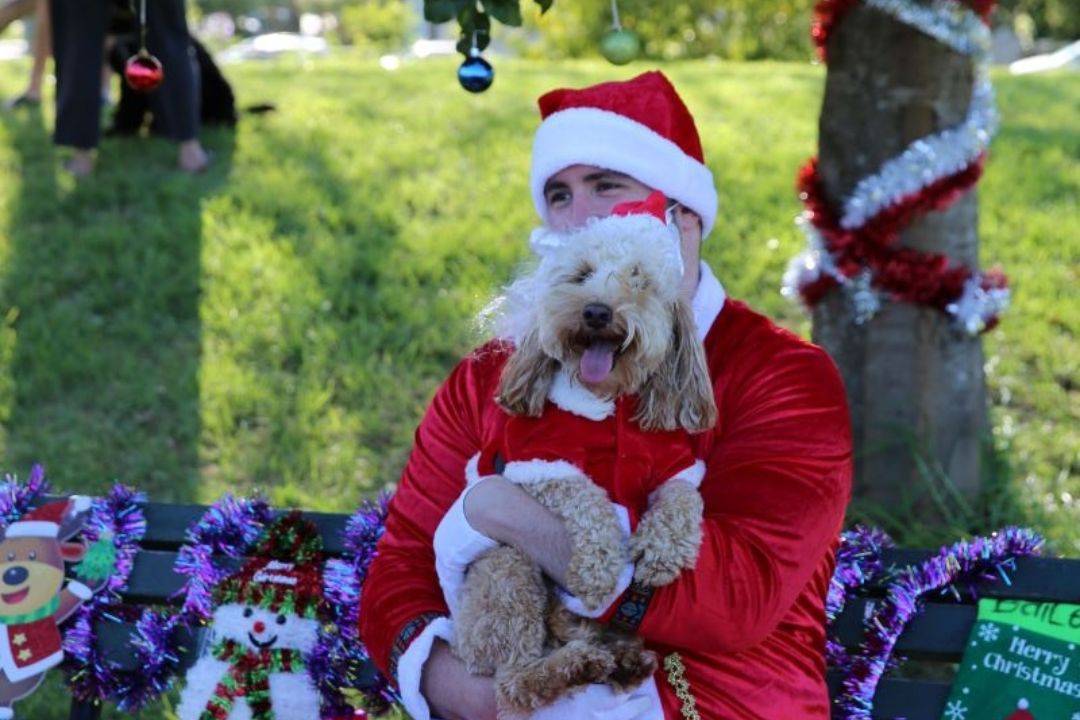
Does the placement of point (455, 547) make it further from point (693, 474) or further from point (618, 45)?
point (618, 45)

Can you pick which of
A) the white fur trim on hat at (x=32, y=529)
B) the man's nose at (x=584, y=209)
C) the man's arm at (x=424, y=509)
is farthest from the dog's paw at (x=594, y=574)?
the white fur trim on hat at (x=32, y=529)

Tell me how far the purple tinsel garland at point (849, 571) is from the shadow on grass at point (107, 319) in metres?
2.55

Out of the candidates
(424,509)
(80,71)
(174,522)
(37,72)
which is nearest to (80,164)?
(80,71)

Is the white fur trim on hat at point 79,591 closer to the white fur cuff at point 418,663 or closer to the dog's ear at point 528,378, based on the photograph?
the white fur cuff at point 418,663

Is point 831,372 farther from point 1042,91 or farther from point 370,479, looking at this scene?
point 1042,91

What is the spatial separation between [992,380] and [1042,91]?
17.1 feet

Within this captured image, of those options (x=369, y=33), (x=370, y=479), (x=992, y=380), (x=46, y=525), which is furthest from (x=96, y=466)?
(x=369, y=33)

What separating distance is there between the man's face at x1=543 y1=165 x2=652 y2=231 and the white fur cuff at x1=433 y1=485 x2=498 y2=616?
590 millimetres

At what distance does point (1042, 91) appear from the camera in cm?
998

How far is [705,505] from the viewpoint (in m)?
2.54

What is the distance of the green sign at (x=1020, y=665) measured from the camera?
2941 mm

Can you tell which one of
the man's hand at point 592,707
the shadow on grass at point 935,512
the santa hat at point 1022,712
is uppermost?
the man's hand at point 592,707

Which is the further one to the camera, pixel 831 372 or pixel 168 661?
pixel 168 661

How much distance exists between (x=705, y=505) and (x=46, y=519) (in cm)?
168
